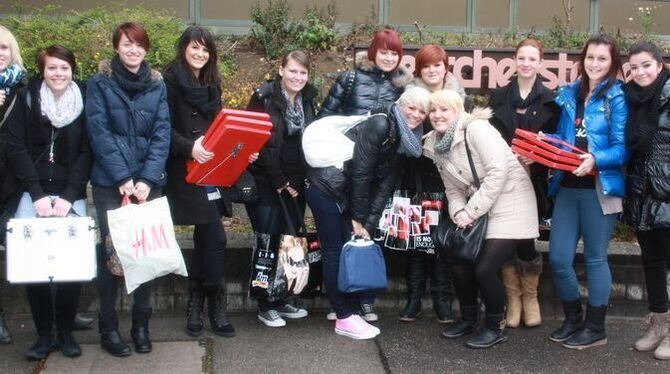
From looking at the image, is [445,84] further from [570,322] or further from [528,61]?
[570,322]

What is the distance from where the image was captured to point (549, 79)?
8.12 meters

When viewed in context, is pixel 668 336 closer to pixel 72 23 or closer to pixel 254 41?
pixel 254 41

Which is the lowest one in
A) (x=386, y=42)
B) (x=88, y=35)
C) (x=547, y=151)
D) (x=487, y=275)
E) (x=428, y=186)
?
(x=487, y=275)

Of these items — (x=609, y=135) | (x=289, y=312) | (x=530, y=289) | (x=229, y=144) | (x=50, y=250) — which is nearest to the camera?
(x=50, y=250)

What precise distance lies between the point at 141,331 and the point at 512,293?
2589 mm

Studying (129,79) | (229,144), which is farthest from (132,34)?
(229,144)

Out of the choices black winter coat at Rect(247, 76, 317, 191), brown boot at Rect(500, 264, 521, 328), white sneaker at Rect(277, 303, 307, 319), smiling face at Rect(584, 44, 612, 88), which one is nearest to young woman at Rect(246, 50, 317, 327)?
black winter coat at Rect(247, 76, 317, 191)

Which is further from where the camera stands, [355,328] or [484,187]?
[355,328]

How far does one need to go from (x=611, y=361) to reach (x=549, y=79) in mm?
4091

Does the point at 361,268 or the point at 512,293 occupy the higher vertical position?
the point at 361,268

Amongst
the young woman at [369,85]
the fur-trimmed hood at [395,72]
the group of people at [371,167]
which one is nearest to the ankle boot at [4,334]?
the group of people at [371,167]

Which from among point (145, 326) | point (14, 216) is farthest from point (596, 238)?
point (14, 216)

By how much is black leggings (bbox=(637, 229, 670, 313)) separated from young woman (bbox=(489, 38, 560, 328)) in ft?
2.28

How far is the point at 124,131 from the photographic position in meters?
4.45
